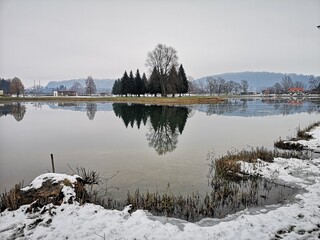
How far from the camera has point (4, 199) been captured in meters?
7.15

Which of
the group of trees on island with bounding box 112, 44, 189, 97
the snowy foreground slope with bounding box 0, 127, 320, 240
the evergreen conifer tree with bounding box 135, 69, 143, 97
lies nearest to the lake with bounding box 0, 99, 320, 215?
the snowy foreground slope with bounding box 0, 127, 320, 240

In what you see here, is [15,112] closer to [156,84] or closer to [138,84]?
[156,84]

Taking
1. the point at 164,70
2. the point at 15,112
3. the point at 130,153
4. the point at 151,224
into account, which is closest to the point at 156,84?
the point at 164,70

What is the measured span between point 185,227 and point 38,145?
13.3m

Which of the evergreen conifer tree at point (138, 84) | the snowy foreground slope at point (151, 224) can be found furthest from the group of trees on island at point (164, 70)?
the snowy foreground slope at point (151, 224)

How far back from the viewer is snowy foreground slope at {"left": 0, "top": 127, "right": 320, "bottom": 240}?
555 centimetres

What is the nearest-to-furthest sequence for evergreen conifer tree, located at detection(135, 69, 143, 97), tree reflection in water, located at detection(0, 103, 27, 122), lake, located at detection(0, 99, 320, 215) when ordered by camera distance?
lake, located at detection(0, 99, 320, 215) < tree reflection in water, located at detection(0, 103, 27, 122) < evergreen conifer tree, located at detection(135, 69, 143, 97)

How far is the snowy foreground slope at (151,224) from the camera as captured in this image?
5547 mm

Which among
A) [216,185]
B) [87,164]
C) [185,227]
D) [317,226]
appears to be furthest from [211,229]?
[87,164]

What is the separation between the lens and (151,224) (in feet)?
19.7

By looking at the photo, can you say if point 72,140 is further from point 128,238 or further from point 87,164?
point 128,238

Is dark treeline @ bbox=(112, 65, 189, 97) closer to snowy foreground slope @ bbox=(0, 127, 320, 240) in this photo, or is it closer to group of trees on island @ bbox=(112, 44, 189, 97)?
group of trees on island @ bbox=(112, 44, 189, 97)

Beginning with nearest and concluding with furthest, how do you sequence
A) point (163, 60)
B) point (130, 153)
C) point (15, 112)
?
point (130, 153) < point (15, 112) < point (163, 60)

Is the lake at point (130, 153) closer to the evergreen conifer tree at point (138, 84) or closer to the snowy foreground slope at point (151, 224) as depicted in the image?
the snowy foreground slope at point (151, 224)
